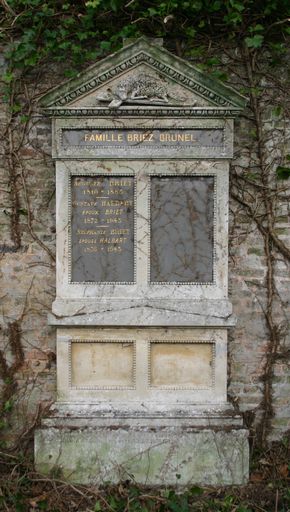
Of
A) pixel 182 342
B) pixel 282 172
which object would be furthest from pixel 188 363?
pixel 282 172

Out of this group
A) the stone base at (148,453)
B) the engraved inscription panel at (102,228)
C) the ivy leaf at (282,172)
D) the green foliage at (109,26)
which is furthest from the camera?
the ivy leaf at (282,172)

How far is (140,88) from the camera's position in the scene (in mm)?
4297

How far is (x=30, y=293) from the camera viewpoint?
15.8 feet

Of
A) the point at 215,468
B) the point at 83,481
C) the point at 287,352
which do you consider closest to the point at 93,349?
the point at 83,481

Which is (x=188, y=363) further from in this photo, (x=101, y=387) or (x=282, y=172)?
(x=282, y=172)

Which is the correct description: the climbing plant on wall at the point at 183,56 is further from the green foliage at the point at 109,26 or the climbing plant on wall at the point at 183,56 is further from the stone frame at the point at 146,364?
the stone frame at the point at 146,364

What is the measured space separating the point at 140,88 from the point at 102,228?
1288 millimetres

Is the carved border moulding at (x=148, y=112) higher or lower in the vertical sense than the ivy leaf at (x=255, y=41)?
lower

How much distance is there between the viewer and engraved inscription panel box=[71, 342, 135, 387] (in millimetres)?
4453

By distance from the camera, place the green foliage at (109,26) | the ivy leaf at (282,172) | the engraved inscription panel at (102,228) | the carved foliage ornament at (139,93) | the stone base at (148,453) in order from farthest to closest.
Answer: the ivy leaf at (282,172), the green foliage at (109,26), the engraved inscription panel at (102,228), the carved foliage ornament at (139,93), the stone base at (148,453)

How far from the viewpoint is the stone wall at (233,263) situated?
15.5ft

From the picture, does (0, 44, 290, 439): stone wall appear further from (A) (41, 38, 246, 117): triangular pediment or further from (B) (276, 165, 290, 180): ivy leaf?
(A) (41, 38, 246, 117): triangular pediment

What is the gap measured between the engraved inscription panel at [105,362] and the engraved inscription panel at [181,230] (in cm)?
75

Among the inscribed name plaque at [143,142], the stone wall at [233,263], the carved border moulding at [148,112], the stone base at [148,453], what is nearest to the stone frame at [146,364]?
the stone base at [148,453]
